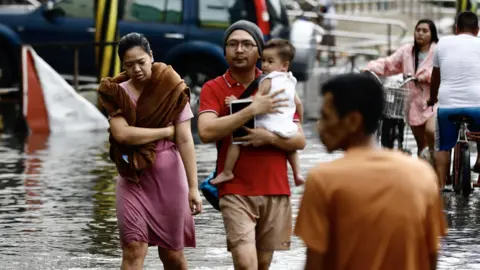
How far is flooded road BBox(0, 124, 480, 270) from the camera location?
958 cm

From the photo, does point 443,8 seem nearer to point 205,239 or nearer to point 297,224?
point 205,239

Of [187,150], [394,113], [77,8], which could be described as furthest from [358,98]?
[77,8]

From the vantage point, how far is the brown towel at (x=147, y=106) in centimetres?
757

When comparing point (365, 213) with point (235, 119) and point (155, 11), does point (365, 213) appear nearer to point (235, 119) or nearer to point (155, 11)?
point (235, 119)

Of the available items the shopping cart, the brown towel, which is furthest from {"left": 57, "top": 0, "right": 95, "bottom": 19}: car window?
the brown towel

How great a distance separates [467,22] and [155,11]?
11090mm

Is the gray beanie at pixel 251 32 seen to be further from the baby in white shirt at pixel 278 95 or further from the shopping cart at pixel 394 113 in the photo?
the shopping cart at pixel 394 113

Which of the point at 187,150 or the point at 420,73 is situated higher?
the point at 187,150

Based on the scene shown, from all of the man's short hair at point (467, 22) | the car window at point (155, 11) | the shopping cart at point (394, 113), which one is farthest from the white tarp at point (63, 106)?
the man's short hair at point (467, 22)

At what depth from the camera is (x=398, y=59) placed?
15.1 m

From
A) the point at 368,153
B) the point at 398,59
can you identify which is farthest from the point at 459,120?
the point at 368,153

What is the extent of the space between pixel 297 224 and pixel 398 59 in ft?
34.9

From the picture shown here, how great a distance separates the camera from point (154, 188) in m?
7.62

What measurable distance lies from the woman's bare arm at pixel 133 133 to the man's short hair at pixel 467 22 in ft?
19.3
